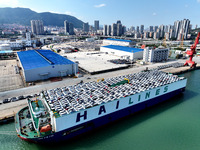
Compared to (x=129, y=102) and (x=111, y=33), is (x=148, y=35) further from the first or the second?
(x=129, y=102)

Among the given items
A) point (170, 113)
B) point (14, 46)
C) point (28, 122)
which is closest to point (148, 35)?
point (14, 46)

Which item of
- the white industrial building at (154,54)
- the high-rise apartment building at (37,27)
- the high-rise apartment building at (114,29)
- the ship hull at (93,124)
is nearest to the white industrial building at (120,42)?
the white industrial building at (154,54)

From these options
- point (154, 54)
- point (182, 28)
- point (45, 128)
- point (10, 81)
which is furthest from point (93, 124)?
point (182, 28)

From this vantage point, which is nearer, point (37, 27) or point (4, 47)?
point (4, 47)

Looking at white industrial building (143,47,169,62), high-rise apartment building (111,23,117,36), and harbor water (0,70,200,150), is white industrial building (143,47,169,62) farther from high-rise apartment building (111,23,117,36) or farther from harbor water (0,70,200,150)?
high-rise apartment building (111,23,117,36)

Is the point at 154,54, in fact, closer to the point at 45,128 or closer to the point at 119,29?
the point at 45,128

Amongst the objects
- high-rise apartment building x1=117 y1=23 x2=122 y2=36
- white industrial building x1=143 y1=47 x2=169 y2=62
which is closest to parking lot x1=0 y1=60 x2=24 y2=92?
white industrial building x1=143 y1=47 x2=169 y2=62
